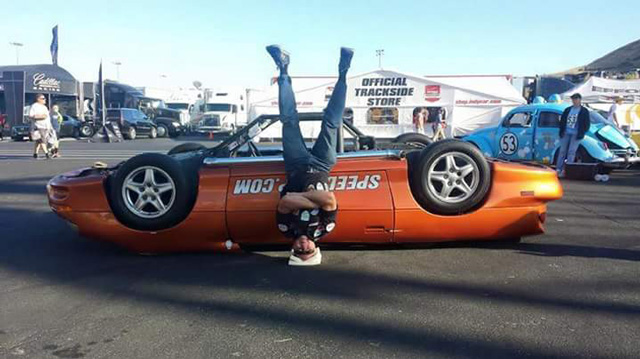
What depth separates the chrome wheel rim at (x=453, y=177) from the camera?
4.36m

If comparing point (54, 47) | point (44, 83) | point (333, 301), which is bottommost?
point (333, 301)

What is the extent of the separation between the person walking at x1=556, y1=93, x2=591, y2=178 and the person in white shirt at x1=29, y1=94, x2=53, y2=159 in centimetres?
1257

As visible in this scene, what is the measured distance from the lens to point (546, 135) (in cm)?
1078

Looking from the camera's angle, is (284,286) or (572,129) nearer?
(284,286)

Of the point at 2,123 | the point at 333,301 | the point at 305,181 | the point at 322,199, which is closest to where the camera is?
the point at 333,301

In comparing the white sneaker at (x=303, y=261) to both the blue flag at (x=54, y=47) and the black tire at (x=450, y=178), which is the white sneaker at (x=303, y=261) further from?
the blue flag at (x=54, y=47)

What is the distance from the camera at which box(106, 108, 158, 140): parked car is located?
89.7 feet

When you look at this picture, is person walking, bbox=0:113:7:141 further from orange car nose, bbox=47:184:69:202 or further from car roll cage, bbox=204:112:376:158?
car roll cage, bbox=204:112:376:158

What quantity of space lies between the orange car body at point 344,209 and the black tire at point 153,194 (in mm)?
68

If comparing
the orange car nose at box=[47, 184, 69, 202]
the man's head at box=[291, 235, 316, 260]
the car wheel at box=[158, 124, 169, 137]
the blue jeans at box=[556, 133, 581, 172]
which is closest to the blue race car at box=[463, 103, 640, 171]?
the blue jeans at box=[556, 133, 581, 172]

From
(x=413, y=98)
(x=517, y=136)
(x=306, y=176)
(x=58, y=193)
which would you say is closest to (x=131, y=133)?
(x=413, y=98)

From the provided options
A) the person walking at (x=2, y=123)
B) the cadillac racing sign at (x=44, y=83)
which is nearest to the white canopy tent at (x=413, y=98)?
the person walking at (x=2, y=123)

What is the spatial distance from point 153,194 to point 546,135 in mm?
8900

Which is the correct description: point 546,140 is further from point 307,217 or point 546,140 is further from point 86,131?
point 86,131
